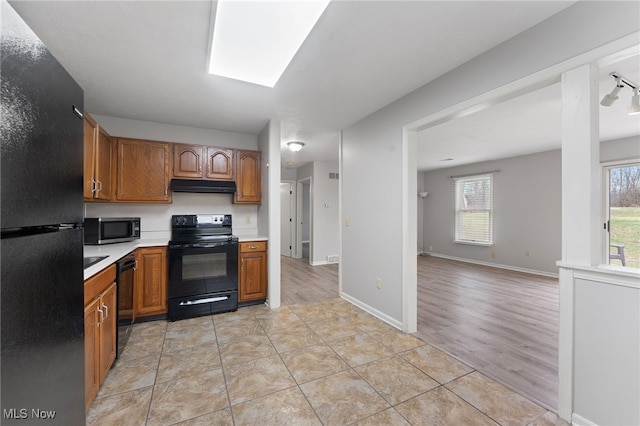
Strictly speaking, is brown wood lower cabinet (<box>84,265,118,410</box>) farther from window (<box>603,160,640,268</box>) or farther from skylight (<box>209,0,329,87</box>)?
window (<box>603,160,640,268</box>)

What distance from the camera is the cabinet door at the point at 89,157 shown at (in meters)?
2.43

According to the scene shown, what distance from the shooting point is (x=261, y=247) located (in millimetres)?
3529

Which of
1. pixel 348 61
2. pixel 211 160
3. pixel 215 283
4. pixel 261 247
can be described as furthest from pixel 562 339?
pixel 211 160

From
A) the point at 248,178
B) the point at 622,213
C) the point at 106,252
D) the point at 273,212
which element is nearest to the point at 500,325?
the point at 273,212

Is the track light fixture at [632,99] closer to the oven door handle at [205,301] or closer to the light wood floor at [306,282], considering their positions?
the light wood floor at [306,282]

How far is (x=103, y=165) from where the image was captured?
9.37 ft

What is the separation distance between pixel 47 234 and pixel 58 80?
48cm

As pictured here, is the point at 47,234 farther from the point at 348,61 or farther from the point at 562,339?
the point at 562,339

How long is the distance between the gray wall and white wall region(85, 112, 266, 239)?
5431 millimetres

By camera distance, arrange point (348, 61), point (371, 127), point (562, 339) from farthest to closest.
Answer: point (371, 127) < point (348, 61) < point (562, 339)

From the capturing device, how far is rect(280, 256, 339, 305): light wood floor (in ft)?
12.6

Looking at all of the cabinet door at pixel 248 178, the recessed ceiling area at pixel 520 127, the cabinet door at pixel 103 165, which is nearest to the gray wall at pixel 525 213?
the recessed ceiling area at pixel 520 127

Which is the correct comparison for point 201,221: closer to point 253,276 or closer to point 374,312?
point 253,276

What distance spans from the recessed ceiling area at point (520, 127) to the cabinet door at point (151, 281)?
4025 millimetres
